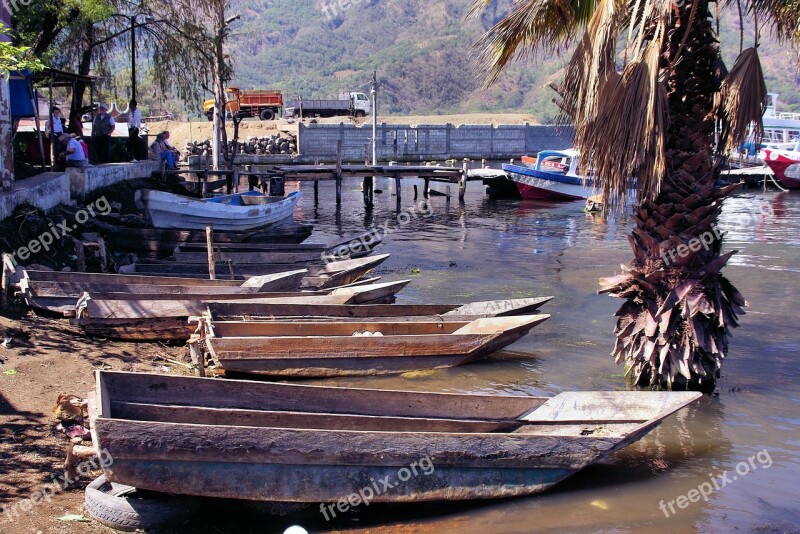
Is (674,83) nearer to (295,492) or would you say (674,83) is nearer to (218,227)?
(295,492)

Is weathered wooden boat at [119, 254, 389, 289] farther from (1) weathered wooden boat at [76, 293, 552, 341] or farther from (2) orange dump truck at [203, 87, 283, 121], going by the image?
(2) orange dump truck at [203, 87, 283, 121]

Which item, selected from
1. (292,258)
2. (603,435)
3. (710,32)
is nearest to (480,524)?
(603,435)

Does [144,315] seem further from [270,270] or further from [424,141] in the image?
[424,141]

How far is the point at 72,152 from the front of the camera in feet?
58.5

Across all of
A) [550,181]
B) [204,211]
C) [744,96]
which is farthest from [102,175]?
[550,181]

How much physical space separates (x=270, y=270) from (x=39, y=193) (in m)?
4.43

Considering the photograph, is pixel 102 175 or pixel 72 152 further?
pixel 102 175

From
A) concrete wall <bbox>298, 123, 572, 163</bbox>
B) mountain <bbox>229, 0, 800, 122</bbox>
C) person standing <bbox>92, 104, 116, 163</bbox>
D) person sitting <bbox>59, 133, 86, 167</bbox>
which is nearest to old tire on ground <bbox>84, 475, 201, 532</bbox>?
person sitting <bbox>59, 133, 86, 167</bbox>

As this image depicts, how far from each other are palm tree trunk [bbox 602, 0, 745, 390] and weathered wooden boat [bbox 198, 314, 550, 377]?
74.1 inches

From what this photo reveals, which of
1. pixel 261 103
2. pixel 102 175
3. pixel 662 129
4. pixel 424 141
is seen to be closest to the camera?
pixel 662 129

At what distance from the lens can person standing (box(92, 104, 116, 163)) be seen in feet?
71.5

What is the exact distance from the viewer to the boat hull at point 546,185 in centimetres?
3506

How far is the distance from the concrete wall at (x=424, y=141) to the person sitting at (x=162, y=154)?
23.4 metres

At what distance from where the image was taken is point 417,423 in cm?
639
